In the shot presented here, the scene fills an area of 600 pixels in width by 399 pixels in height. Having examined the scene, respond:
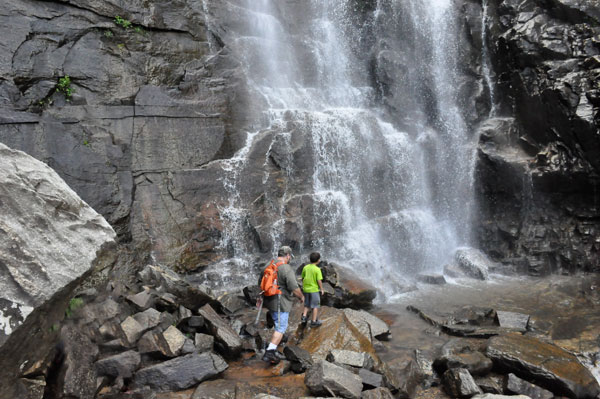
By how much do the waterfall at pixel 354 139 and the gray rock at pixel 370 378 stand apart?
21.6ft

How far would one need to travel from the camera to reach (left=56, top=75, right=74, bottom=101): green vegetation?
11453 millimetres

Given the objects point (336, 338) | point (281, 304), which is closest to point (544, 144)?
point (336, 338)

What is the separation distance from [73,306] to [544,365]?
7813 millimetres

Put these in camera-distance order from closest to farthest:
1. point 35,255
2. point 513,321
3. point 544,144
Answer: point 35,255, point 513,321, point 544,144

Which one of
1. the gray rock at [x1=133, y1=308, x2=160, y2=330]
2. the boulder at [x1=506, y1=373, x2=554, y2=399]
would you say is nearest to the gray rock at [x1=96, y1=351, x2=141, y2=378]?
the gray rock at [x1=133, y1=308, x2=160, y2=330]

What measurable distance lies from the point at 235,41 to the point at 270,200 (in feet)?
24.1

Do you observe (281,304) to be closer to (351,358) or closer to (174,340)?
(351,358)

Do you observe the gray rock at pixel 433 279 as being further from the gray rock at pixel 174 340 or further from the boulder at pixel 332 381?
Result: the gray rock at pixel 174 340

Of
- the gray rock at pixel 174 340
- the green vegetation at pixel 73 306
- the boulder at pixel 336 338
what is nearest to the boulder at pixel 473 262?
the boulder at pixel 336 338

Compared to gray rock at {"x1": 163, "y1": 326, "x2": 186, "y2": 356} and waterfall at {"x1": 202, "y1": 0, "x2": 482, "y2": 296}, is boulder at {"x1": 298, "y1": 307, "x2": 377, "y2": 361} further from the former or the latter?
waterfall at {"x1": 202, "y1": 0, "x2": 482, "y2": 296}

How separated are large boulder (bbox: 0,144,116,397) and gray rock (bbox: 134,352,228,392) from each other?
1760mm

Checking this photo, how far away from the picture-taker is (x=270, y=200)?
43.7 ft

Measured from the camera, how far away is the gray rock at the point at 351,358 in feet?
20.9

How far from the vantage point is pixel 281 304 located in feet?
22.4
